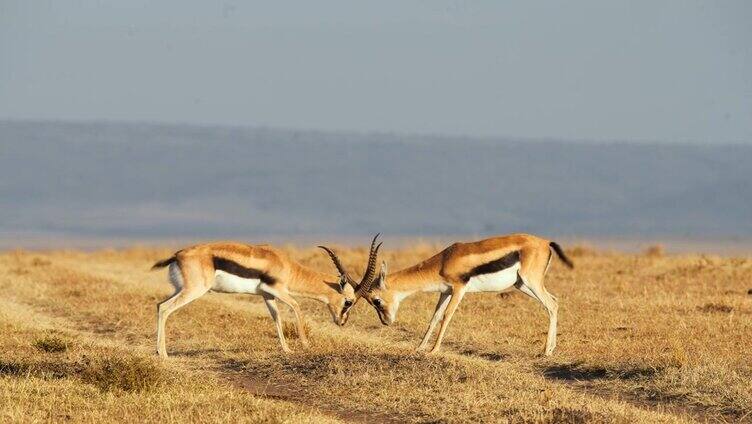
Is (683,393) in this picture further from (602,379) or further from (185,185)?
(185,185)

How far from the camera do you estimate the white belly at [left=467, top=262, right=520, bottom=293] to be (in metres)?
17.8

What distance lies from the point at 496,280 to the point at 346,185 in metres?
116

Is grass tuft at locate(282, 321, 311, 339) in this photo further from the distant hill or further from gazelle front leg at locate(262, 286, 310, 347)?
the distant hill

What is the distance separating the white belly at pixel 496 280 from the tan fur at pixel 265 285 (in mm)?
1795

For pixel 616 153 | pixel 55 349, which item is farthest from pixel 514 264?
pixel 616 153

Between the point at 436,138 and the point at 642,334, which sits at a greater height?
the point at 436,138

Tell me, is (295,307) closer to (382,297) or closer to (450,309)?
(382,297)

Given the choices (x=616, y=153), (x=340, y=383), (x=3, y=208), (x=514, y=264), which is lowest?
(x=340, y=383)

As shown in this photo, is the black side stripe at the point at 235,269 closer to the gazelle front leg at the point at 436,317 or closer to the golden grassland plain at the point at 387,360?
the golden grassland plain at the point at 387,360

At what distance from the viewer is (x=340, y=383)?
1463 cm

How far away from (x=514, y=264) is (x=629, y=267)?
12.2m

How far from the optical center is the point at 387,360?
15328mm

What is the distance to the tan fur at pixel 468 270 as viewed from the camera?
17828mm

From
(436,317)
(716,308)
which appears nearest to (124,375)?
(436,317)
